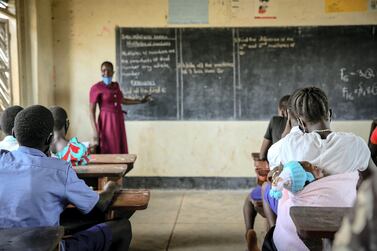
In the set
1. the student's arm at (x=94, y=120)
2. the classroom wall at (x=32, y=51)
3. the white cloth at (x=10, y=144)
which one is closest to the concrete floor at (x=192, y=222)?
the student's arm at (x=94, y=120)

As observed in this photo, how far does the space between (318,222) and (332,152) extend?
360mm

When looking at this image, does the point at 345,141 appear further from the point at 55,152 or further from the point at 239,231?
the point at 239,231

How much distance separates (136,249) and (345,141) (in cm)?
198

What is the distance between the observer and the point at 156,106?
5.24 meters

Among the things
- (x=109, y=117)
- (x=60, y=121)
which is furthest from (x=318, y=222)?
(x=109, y=117)

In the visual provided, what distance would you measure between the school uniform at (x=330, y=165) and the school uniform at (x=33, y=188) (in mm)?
919

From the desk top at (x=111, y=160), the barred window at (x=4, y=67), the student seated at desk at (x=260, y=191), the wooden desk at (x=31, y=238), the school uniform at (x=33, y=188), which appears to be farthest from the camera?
the barred window at (x=4, y=67)

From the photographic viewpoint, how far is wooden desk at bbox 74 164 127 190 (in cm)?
285

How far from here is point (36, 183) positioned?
175cm

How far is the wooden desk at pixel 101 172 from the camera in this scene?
2854 millimetres

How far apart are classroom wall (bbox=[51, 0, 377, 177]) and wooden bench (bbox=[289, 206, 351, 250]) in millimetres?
3388

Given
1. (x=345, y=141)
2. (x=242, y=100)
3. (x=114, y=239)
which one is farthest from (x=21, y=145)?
(x=242, y=100)

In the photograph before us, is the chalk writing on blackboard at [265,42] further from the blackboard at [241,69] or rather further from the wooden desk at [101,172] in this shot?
the wooden desk at [101,172]

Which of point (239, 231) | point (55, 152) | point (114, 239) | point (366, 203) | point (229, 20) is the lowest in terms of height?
point (239, 231)
